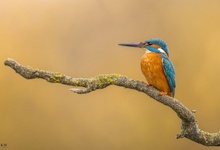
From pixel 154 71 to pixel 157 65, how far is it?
66 millimetres

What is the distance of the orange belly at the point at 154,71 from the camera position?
8.85 ft

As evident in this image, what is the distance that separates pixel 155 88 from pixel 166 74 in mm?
176

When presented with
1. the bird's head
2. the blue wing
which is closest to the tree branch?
the blue wing

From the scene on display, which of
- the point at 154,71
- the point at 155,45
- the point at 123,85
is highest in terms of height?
the point at 155,45

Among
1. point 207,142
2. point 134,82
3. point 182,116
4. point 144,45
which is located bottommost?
point 207,142

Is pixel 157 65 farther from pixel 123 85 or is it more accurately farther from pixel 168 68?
pixel 123 85

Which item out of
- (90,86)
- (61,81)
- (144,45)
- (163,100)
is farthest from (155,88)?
(61,81)

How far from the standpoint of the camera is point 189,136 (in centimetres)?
274

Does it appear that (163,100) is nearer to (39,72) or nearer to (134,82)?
(134,82)

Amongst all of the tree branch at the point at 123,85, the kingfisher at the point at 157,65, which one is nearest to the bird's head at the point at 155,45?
the kingfisher at the point at 157,65

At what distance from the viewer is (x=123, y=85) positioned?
2479 mm

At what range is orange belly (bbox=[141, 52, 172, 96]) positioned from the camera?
270cm

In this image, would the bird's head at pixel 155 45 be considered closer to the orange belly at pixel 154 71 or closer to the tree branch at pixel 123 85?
the orange belly at pixel 154 71

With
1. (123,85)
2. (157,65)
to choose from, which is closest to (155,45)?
(157,65)
